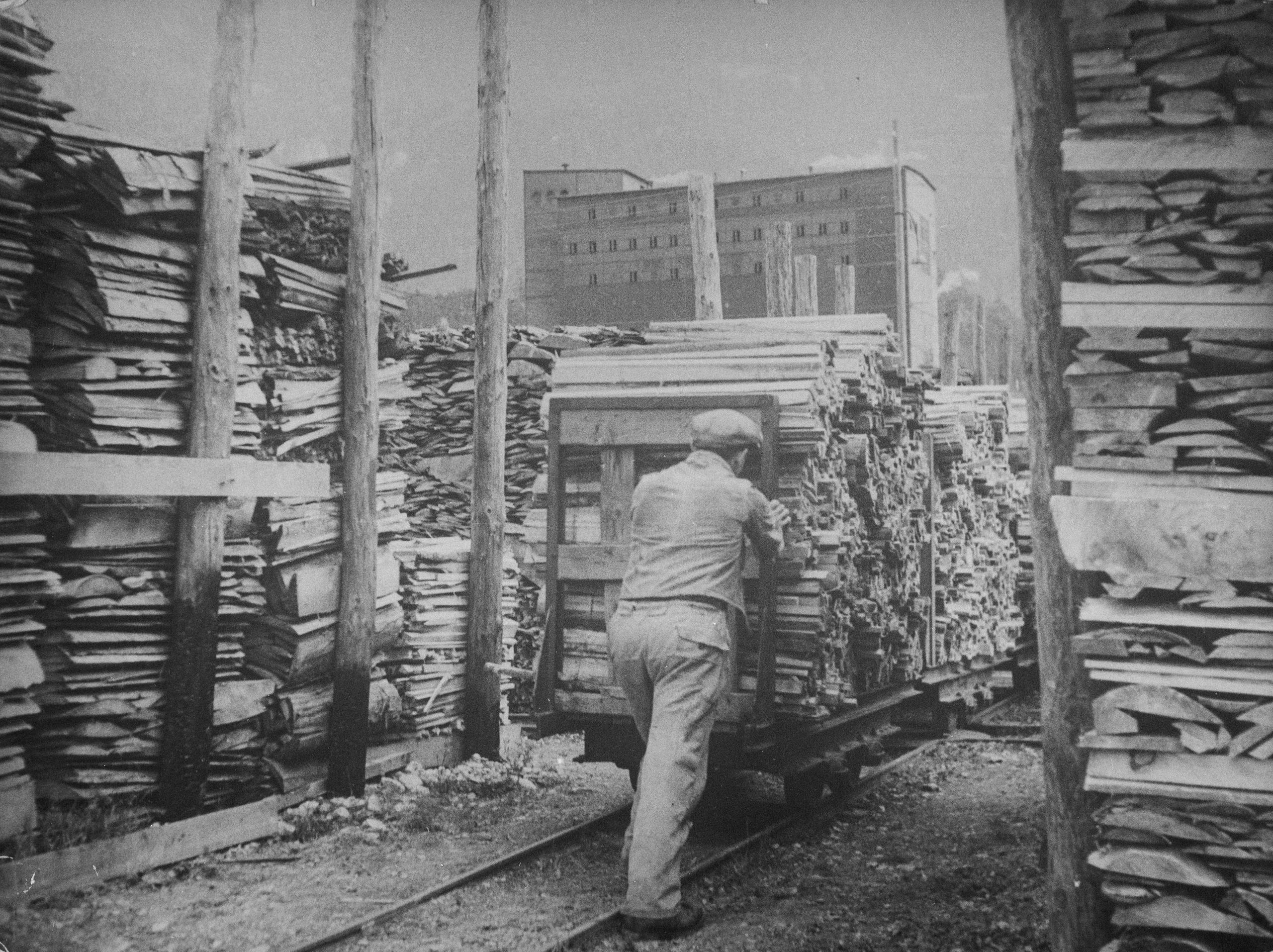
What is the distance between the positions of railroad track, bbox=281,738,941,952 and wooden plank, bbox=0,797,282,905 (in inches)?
60.3

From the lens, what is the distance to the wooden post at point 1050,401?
438cm

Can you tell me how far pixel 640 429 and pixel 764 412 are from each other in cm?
74

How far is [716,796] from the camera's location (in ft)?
23.9

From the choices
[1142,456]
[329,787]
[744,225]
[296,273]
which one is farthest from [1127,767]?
[744,225]

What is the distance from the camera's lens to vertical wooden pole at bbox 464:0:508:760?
8.88 meters

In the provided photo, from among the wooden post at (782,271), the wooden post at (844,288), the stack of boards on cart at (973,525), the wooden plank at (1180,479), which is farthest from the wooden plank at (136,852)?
the wooden post at (844,288)

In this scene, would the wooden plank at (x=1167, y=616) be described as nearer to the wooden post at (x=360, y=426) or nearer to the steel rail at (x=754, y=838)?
the steel rail at (x=754, y=838)

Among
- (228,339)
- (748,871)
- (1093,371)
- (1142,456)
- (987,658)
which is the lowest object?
(748,871)

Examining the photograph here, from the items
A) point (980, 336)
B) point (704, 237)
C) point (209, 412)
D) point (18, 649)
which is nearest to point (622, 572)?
point (209, 412)

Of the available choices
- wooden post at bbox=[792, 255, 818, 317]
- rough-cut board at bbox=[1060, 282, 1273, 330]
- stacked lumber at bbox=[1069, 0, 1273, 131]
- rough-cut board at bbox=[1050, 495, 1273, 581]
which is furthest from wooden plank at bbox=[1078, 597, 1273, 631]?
wooden post at bbox=[792, 255, 818, 317]

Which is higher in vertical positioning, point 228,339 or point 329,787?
point 228,339

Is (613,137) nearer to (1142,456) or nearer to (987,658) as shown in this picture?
(987,658)

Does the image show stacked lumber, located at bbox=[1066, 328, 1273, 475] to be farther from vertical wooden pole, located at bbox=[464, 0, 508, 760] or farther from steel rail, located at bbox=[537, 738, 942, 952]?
vertical wooden pole, located at bbox=[464, 0, 508, 760]

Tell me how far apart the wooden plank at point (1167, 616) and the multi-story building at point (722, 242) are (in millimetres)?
12378
